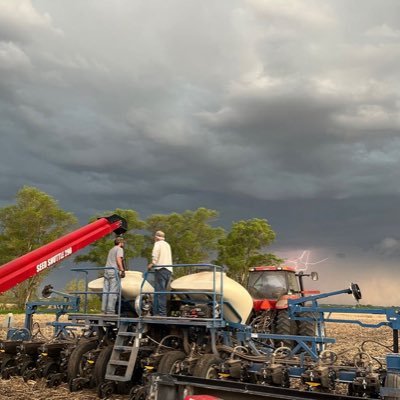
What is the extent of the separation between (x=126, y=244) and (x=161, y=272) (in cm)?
4062

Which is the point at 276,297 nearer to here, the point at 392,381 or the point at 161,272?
the point at 161,272

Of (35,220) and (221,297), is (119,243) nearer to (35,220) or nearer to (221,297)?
(221,297)

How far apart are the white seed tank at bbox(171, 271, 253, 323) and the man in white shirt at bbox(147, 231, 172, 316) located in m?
0.24

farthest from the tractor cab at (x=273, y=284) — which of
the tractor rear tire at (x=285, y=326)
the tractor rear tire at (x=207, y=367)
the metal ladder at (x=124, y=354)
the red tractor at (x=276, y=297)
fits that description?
the tractor rear tire at (x=207, y=367)

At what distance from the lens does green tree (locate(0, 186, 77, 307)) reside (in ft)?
163

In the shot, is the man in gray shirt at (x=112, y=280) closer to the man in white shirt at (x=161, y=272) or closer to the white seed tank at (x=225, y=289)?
the man in white shirt at (x=161, y=272)

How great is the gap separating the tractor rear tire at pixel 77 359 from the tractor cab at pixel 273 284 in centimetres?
550

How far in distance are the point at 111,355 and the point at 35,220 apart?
42.9m

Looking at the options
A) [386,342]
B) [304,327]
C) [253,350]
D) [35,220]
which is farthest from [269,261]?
[253,350]

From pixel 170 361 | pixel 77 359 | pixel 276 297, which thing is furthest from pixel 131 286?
pixel 276 297

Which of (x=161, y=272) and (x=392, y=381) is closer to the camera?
(x=392, y=381)

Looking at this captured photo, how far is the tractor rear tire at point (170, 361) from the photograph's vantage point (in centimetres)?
925

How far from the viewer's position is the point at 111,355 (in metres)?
10.2

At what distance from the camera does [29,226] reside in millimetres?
50781
